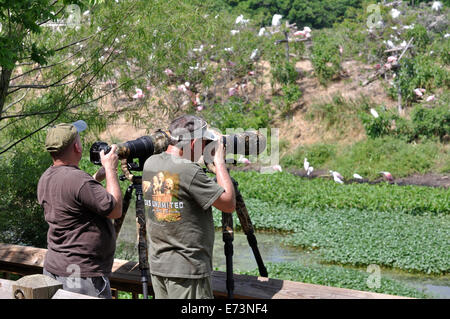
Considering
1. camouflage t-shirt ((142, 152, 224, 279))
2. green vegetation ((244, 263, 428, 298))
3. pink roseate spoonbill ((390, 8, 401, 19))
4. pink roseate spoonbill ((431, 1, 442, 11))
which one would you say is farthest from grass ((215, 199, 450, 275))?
pink roseate spoonbill ((431, 1, 442, 11))

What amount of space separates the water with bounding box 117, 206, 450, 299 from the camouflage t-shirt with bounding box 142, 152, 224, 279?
394 cm

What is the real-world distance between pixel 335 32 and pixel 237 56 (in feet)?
9.22

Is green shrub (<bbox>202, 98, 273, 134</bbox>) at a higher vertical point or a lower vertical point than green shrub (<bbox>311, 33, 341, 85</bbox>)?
lower

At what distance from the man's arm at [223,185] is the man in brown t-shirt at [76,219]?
49 cm

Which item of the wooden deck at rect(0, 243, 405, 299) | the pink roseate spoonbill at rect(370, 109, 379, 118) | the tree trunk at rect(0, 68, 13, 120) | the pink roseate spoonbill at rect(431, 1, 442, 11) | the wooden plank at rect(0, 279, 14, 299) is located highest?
the pink roseate spoonbill at rect(431, 1, 442, 11)

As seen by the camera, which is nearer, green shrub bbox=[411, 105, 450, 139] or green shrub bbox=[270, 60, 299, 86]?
green shrub bbox=[411, 105, 450, 139]

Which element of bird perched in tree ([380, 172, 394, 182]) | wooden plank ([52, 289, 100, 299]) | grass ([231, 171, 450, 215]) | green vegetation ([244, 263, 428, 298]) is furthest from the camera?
bird perched in tree ([380, 172, 394, 182])

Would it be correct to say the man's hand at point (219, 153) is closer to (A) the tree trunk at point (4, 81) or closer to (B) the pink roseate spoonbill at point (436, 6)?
(A) the tree trunk at point (4, 81)

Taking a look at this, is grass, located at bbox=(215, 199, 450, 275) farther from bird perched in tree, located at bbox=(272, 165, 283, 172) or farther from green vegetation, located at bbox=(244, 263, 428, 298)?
bird perched in tree, located at bbox=(272, 165, 283, 172)

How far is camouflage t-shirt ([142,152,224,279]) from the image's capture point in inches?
114

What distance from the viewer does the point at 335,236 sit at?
26.8 ft

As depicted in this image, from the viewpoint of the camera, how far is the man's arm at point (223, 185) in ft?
9.63

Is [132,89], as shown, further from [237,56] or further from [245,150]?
[237,56]

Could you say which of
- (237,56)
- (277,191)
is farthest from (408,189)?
(237,56)
